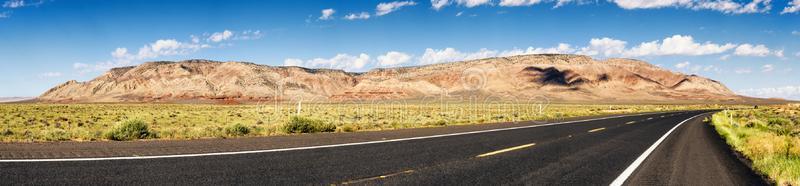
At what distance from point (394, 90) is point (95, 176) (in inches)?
5309

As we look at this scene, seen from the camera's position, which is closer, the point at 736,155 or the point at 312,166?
the point at 312,166

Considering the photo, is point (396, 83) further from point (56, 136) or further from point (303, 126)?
point (56, 136)

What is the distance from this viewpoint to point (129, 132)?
1244cm

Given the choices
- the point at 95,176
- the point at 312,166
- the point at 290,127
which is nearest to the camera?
the point at 95,176

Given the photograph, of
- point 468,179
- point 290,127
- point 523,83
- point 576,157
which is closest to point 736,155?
point 576,157

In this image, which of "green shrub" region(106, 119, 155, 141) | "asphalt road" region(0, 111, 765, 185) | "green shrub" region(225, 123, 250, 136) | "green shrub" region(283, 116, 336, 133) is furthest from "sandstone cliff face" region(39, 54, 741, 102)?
"asphalt road" region(0, 111, 765, 185)

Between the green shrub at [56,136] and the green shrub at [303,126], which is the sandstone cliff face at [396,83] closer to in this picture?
the green shrub at [303,126]

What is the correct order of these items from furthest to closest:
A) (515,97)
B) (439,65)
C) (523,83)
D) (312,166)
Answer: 1. (439,65)
2. (523,83)
3. (515,97)
4. (312,166)

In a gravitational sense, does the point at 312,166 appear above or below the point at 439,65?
below

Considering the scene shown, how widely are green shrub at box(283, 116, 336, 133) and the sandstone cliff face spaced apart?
368 feet

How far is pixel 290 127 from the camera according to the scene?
1576 centimetres

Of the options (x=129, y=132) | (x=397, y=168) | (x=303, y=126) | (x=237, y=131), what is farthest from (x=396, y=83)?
(x=397, y=168)

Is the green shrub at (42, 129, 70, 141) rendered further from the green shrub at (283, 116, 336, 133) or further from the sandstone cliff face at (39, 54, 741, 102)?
the sandstone cliff face at (39, 54, 741, 102)

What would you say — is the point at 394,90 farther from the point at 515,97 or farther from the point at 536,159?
the point at 536,159
